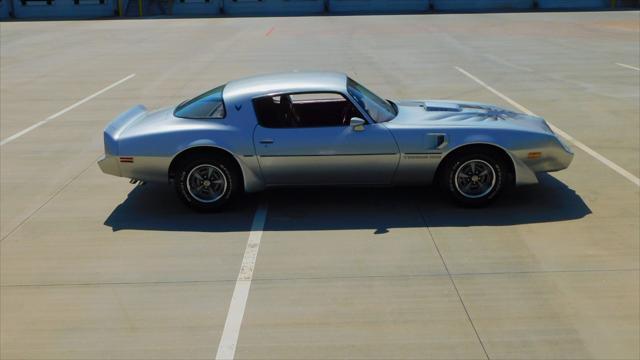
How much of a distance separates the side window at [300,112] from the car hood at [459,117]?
570 mm

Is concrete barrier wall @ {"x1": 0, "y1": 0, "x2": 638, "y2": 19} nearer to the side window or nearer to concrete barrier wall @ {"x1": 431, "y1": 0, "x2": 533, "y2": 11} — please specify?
concrete barrier wall @ {"x1": 431, "y1": 0, "x2": 533, "y2": 11}

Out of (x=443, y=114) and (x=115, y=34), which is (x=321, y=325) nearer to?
(x=443, y=114)

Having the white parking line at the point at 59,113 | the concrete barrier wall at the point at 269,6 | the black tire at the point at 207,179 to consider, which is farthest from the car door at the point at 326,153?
the concrete barrier wall at the point at 269,6

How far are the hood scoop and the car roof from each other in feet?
3.13

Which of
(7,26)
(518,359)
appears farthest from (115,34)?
(518,359)

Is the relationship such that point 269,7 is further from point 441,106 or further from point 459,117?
point 459,117

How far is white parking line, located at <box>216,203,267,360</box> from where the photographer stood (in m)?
5.01

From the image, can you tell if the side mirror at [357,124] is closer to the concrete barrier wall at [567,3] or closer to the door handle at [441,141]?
the door handle at [441,141]

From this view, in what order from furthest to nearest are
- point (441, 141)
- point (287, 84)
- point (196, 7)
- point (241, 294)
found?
point (196, 7) < point (287, 84) < point (441, 141) < point (241, 294)

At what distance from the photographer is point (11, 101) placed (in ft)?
46.0

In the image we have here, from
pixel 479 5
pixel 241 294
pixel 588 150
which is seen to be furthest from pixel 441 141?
pixel 479 5

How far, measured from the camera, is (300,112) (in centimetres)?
816

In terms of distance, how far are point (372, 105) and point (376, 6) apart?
102 ft

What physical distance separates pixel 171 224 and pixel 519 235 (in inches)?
131
